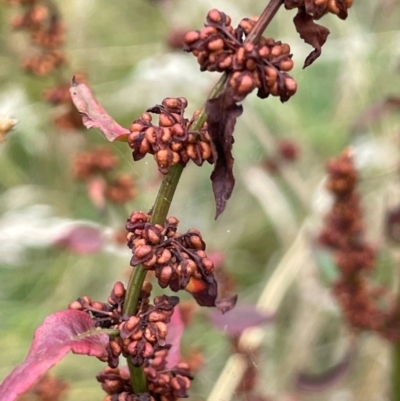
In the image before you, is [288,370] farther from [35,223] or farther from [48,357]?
[48,357]

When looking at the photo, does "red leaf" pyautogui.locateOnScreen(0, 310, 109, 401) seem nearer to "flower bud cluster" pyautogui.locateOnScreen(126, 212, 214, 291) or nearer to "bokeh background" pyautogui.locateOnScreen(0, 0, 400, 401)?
"flower bud cluster" pyautogui.locateOnScreen(126, 212, 214, 291)

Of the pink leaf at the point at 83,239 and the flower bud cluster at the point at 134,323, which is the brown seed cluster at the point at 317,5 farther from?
the pink leaf at the point at 83,239

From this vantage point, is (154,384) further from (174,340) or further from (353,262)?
(353,262)

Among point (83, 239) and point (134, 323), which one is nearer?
point (134, 323)

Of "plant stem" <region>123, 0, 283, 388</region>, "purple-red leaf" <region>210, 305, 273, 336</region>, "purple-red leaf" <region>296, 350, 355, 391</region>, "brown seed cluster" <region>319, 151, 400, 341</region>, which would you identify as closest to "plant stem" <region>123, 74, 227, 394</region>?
"plant stem" <region>123, 0, 283, 388</region>

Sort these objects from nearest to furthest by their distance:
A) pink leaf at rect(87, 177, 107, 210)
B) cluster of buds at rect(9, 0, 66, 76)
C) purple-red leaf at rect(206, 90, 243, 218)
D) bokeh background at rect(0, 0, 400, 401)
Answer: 1. purple-red leaf at rect(206, 90, 243, 218)
2. cluster of buds at rect(9, 0, 66, 76)
3. pink leaf at rect(87, 177, 107, 210)
4. bokeh background at rect(0, 0, 400, 401)

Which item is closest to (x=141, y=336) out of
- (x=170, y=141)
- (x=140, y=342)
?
(x=140, y=342)

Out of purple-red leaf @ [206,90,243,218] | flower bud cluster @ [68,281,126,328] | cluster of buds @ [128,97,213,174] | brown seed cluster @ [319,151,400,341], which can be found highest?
brown seed cluster @ [319,151,400,341]
